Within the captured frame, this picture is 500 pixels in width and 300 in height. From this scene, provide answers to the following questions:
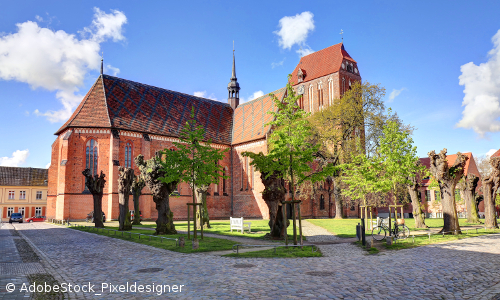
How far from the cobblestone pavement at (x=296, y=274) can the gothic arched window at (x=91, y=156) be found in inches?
1017

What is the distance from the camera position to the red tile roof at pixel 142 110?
38.1 meters

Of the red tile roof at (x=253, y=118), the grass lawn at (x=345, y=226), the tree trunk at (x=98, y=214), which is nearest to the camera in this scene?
the grass lawn at (x=345, y=226)

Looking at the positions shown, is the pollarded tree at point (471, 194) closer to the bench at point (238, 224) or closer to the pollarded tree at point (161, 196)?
the bench at point (238, 224)

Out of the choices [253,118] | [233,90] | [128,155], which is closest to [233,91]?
[233,90]

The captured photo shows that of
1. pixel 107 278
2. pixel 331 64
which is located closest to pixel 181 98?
pixel 331 64

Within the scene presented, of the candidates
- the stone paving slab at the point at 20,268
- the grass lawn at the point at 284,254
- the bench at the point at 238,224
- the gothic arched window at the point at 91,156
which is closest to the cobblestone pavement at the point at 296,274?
the stone paving slab at the point at 20,268

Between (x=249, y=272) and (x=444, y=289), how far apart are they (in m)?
4.48

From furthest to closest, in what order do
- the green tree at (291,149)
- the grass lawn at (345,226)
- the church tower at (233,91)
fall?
the church tower at (233,91)
the grass lawn at (345,226)
the green tree at (291,149)

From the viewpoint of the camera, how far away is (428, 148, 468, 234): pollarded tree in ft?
61.4

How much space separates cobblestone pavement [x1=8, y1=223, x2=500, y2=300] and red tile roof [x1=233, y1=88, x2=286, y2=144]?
32.2 m

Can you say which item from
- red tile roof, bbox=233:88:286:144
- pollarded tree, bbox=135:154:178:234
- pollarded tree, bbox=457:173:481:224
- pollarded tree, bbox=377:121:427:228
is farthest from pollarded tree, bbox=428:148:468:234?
red tile roof, bbox=233:88:286:144

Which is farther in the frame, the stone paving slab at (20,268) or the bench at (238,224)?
the bench at (238,224)

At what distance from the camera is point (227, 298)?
6320 mm

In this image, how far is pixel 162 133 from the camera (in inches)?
1641
